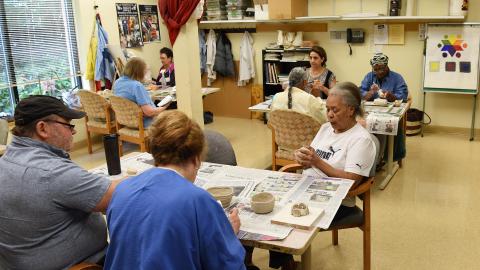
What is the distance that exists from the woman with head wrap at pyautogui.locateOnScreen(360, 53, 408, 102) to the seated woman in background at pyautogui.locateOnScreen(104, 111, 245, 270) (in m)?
3.49

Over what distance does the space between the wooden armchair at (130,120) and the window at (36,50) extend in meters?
1.29

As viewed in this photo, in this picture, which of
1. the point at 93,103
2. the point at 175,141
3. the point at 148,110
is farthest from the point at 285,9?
the point at 175,141

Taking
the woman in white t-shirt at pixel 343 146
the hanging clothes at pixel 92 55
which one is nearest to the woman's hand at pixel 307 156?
the woman in white t-shirt at pixel 343 146

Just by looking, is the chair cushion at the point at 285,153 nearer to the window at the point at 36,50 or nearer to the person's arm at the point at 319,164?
the person's arm at the point at 319,164

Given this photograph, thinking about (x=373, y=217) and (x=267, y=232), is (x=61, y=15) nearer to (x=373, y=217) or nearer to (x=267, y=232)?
(x=373, y=217)

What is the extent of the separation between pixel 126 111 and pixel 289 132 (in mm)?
1878

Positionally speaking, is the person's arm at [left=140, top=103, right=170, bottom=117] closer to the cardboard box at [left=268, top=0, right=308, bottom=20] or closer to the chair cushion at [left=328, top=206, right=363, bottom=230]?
the cardboard box at [left=268, top=0, right=308, bottom=20]

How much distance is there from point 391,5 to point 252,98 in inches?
97.0

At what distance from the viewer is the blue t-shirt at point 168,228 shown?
126 centimetres

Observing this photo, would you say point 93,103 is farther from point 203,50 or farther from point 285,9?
point 285,9

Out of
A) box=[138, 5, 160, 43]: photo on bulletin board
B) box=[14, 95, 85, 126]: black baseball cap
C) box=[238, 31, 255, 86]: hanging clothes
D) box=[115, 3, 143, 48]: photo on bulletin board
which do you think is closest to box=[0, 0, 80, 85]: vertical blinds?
box=[115, 3, 143, 48]: photo on bulletin board

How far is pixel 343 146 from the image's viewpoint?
246cm

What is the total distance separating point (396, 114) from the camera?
388 centimetres

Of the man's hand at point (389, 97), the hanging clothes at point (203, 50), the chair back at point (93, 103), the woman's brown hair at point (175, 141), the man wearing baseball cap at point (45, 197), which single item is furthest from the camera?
the hanging clothes at point (203, 50)
